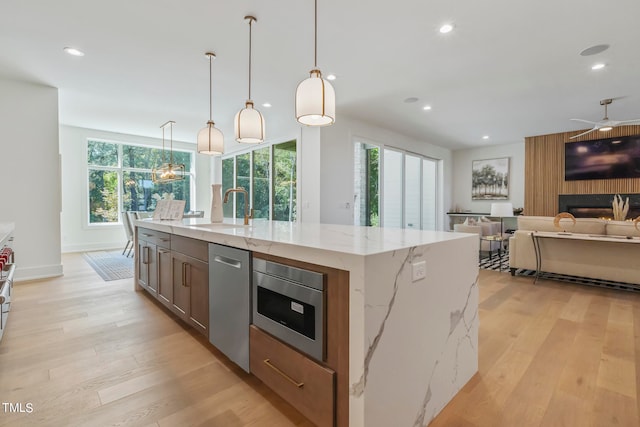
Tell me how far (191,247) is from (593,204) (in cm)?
793

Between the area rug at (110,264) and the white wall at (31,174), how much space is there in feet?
2.03

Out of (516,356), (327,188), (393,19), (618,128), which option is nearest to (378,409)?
(516,356)

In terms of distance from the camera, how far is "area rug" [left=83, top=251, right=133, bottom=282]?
14.6 ft

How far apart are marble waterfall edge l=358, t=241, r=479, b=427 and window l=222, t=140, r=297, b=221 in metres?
4.62

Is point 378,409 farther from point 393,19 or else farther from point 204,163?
point 204,163

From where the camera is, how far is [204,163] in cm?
858

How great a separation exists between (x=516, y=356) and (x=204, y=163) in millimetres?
8306

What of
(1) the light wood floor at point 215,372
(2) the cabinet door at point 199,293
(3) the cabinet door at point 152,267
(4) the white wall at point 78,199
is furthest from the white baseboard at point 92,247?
(2) the cabinet door at point 199,293

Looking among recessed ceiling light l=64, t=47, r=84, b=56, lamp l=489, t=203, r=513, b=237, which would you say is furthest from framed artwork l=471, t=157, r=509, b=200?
recessed ceiling light l=64, t=47, r=84, b=56

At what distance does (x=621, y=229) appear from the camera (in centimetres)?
370

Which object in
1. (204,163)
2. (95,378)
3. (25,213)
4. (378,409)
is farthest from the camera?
(204,163)

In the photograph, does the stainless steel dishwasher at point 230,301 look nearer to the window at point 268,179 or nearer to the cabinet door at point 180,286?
the cabinet door at point 180,286

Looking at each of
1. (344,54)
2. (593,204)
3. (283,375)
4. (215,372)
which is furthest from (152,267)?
(593,204)

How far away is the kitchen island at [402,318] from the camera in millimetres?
1149
